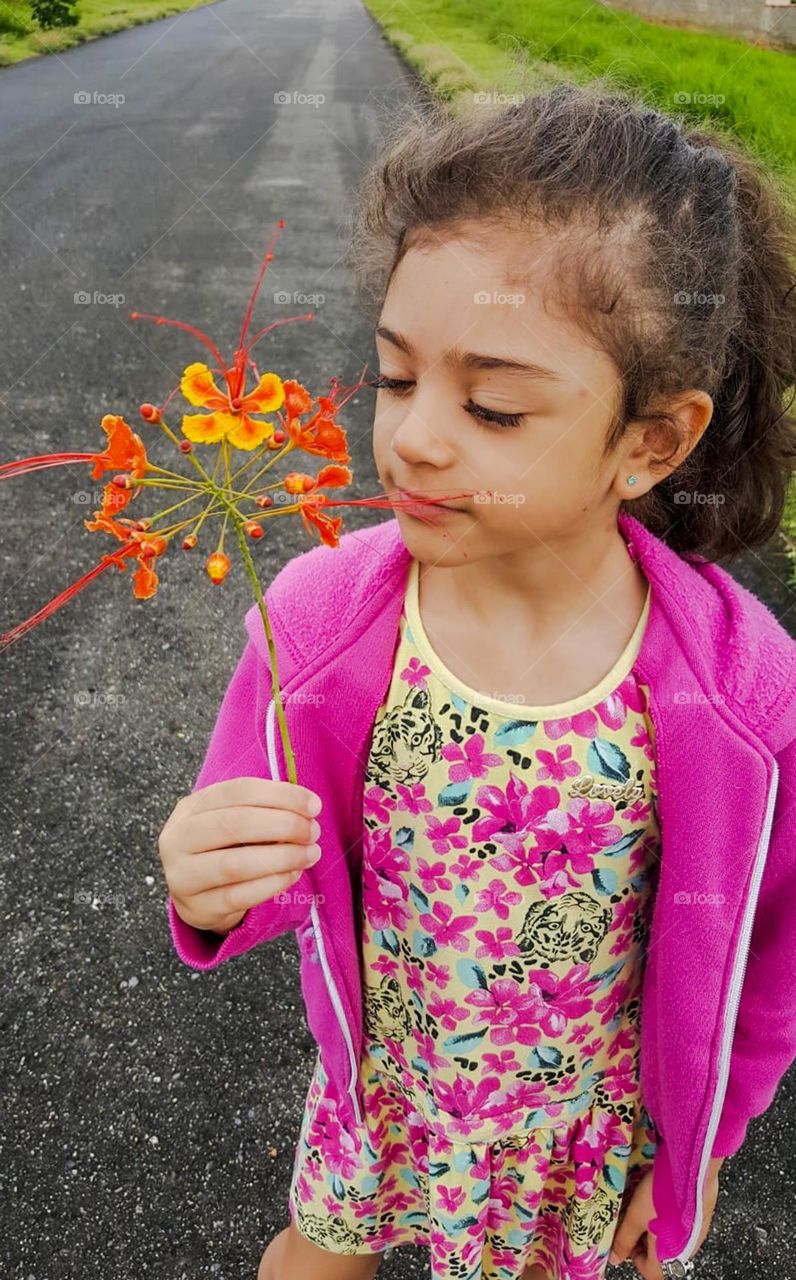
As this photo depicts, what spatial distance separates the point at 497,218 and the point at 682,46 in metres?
8.14

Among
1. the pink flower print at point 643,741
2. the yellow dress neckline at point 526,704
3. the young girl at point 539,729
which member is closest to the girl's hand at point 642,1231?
the young girl at point 539,729

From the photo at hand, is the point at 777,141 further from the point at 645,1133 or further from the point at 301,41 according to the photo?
the point at 301,41

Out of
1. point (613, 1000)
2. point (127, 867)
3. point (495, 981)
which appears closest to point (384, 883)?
point (495, 981)

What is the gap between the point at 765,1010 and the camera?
1579mm

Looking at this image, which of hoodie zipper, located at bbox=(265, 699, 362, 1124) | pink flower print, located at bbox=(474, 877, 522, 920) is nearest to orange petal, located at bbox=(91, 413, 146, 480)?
hoodie zipper, located at bbox=(265, 699, 362, 1124)

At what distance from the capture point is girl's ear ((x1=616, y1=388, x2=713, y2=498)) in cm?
132

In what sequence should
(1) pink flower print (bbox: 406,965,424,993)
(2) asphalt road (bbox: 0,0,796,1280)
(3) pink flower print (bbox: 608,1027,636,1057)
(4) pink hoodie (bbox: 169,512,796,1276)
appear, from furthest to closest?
(2) asphalt road (bbox: 0,0,796,1280)
(3) pink flower print (bbox: 608,1027,636,1057)
(1) pink flower print (bbox: 406,965,424,993)
(4) pink hoodie (bbox: 169,512,796,1276)

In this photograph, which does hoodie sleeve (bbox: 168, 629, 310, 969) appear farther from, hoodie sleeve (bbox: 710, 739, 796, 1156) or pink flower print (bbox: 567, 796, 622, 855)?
hoodie sleeve (bbox: 710, 739, 796, 1156)

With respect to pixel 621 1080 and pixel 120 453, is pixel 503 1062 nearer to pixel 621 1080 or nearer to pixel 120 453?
pixel 621 1080

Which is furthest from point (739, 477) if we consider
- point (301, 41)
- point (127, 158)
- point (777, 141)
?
point (301, 41)

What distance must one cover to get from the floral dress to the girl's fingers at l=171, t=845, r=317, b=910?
0.37m

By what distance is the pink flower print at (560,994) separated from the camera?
159 centimetres

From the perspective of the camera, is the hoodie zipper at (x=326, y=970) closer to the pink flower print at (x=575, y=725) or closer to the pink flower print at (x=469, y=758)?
the pink flower print at (x=469, y=758)

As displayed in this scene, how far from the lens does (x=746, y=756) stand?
140 centimetres
